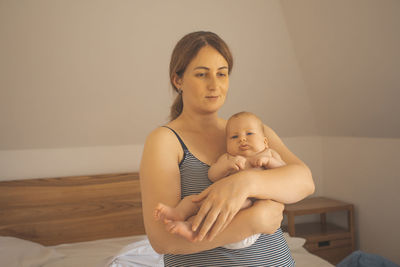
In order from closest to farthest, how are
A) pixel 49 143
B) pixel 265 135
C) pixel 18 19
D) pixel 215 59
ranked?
1. pixel 215 59
2. pixel 265 135
3. pixel 18 19
4. pixel 49 143

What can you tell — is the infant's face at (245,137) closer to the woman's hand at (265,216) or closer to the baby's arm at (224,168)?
the baby's arm at (224,168)

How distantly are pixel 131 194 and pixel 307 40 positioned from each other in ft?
6.30

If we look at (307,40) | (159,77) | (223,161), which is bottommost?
(223,161)

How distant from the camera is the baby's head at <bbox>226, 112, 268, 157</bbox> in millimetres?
1166

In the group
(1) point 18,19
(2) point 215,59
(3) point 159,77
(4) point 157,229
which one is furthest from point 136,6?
(4) point 157,229

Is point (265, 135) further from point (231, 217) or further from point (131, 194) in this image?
point (131, 194)

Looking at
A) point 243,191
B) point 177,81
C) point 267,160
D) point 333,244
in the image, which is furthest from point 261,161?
point 333,244

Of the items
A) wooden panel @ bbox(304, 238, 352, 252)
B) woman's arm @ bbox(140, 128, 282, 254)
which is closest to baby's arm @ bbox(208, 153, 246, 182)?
woman's arm @ bbox(140, 128, 282, 254)

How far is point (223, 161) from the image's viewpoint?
3.32 feet

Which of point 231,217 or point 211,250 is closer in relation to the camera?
point 231,217

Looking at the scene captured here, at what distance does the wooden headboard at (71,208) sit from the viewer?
271cm

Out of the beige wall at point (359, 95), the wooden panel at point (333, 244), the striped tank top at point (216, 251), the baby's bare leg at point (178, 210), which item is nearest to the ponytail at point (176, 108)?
the striped tank top at point (216, 251)

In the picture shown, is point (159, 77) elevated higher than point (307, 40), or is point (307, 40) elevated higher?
point (307, 40)

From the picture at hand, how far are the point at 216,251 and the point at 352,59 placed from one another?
1.99 m
